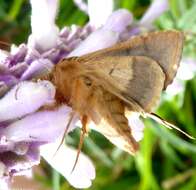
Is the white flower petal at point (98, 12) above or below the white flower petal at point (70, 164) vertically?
above

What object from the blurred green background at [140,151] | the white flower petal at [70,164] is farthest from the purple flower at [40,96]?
A: the blurred green background at [140,151]

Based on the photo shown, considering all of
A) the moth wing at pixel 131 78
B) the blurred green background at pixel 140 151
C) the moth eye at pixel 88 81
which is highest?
the moth eye at pixel 88 81

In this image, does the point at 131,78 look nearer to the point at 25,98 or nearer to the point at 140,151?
the point at 25,98

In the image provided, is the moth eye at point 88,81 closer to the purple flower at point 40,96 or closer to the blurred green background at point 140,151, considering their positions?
the purple flower at point 40,96

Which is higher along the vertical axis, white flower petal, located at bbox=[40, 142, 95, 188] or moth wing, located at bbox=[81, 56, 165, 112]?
moth wing, located at bbox=[81, 56, 165, 112]

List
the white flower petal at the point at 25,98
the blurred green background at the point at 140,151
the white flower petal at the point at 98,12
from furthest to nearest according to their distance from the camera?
the blurred green background at the point at 140,151
the white flower petal at the point at 98,12
the white flower petal at the point at 25,98

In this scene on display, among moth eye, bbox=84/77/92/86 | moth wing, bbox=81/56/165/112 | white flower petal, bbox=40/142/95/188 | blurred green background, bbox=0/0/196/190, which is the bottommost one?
blurred green background, bbox=0/0/196/190

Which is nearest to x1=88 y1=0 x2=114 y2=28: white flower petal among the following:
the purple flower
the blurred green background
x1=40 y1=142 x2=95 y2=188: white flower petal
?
the purple flower

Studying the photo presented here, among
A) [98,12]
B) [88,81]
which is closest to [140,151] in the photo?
[98,12]

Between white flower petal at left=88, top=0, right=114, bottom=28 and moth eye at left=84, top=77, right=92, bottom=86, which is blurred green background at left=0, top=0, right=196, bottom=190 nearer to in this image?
white flower petal at left=88, top=0, right=114, bottom=28
